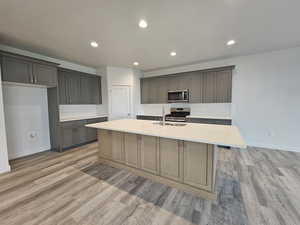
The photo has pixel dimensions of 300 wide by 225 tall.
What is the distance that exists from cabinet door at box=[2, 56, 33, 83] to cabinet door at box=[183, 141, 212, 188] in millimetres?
3789

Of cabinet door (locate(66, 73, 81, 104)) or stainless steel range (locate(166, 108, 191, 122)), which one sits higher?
cabinet door (locate(66, 73, 81, 104))

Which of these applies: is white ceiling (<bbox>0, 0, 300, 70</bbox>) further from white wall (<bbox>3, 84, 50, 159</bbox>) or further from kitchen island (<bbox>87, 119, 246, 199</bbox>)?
kitchen island (<bbox>87, 119, 246, 199</bbox>)

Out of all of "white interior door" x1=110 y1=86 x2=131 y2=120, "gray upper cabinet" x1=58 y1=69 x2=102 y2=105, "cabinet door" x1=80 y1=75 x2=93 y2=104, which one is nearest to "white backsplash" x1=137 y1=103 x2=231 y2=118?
"white interior door" x1=110 y1=86 x2=131 y2=120

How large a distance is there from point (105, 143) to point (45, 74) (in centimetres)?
241

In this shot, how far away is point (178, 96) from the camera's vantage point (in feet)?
15.4

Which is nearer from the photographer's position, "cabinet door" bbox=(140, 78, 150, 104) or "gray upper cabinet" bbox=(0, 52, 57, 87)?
"gray upper cabinet" bbox=(0, 52, 57, 87)

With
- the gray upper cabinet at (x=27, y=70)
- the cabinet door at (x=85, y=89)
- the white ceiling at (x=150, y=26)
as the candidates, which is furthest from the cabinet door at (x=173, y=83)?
the gray upper cabinet at (x=27, y=70)

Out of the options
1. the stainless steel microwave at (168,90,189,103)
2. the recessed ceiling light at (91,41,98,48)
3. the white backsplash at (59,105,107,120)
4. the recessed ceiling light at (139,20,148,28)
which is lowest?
the white backsplash at (59,105,107,120)

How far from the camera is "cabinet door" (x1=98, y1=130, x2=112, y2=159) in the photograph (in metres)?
2.87

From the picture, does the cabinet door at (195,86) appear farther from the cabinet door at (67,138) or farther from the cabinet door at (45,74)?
the cabinet door at (45,74)

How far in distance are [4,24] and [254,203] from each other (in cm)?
483

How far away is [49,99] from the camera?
3.80 metres

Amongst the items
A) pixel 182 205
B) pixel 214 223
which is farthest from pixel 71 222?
pixel 214 223

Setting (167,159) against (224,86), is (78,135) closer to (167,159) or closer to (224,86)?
(167,159)
